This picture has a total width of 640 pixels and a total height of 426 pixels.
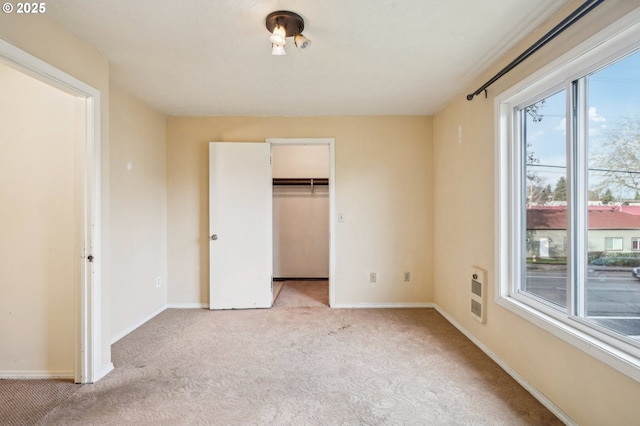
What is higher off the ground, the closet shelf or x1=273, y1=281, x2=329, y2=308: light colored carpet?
the closet shelf

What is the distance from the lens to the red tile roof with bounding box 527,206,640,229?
1394mm

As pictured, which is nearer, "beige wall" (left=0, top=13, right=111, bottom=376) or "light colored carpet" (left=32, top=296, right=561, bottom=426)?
"beige wall" (left=0, top=13, right=111, bottom=376)

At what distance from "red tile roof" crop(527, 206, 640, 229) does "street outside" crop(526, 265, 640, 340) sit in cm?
23

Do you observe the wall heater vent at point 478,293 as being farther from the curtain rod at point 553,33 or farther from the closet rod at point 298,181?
the closet rod at point 298,181

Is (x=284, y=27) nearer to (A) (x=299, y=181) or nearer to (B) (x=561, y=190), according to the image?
(B) (x=561, y=190)

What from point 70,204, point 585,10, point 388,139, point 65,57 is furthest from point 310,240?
point 585,10

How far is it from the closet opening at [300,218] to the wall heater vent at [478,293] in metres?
2.70

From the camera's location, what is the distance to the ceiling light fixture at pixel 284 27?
1638 millimetres

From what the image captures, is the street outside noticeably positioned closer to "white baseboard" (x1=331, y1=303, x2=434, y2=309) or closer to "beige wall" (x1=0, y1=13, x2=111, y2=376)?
"white baseboard" (x1=331, y1=303, x2=434, y2=309)

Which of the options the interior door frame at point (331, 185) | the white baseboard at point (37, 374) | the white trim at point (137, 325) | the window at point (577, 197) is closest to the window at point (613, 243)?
the window at point (577, 197)

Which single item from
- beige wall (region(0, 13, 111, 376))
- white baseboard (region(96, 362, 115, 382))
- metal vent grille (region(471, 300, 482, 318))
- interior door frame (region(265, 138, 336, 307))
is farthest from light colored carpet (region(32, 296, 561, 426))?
interior door frame (region(265, 138, 336, 307))

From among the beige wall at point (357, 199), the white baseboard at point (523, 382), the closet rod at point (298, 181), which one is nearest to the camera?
the white baseboard at point (523, 382)

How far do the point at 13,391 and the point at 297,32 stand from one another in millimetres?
3025

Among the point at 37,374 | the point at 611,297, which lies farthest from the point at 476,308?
the point at 37,374
